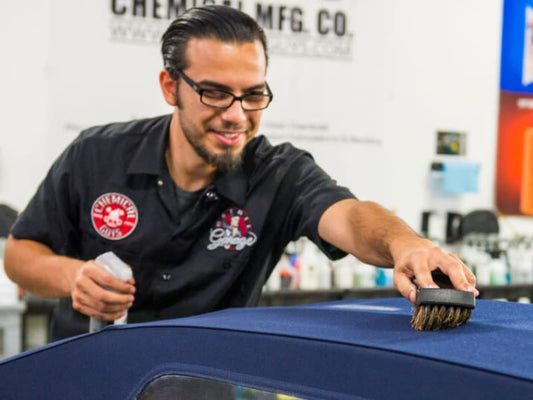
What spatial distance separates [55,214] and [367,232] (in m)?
0.76

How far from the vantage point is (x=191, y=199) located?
1697 millimetres

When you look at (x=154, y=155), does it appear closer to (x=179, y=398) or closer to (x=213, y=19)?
(x=213, y=19)

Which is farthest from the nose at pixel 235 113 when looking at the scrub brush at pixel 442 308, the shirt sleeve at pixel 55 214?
the scrub brush at pixel 442 308

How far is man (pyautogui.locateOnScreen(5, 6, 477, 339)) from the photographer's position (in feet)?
5.16

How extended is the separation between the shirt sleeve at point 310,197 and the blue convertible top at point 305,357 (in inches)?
22.4

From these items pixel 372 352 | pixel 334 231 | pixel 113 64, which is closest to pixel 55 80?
pixel 113 64

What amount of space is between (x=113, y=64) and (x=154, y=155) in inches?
86.6

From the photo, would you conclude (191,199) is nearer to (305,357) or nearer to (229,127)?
(229,127)

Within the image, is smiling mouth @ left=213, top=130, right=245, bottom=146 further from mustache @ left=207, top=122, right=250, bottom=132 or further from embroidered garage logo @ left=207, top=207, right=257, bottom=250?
embroidered garage logo @ left=207, top=207, right=257, bottom=250

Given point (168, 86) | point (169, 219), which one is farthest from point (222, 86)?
point (169, 219)

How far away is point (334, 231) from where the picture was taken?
4.92 feet

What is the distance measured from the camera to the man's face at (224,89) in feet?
5.10

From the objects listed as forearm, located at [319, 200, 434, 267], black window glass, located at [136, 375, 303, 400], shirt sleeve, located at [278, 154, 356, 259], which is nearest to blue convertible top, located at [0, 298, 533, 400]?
black window glass, located at [136, 375, 303, 400]

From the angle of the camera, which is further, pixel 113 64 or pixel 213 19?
pixel 113 64
